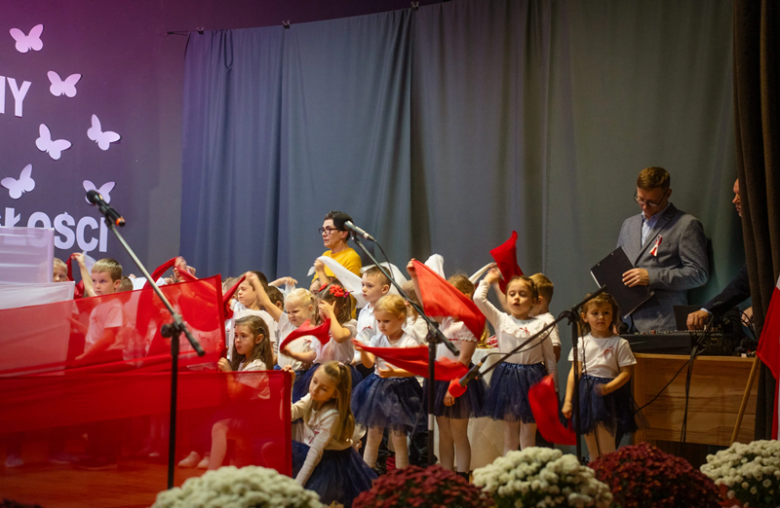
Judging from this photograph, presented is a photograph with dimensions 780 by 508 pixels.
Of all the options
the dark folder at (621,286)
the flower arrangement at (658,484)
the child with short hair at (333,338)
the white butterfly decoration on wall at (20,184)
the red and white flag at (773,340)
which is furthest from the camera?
the white butterfly decoration on wall at (20,184)

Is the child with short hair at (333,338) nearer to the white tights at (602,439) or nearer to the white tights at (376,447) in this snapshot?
the white tights at (376,447)

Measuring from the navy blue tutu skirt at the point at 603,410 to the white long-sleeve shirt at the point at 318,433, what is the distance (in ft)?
4.11

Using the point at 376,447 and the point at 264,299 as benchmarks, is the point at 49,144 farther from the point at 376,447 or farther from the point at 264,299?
the point at 376,447

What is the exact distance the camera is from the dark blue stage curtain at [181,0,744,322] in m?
4.67

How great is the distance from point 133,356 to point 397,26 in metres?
3.97

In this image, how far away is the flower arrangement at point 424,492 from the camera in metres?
1.69

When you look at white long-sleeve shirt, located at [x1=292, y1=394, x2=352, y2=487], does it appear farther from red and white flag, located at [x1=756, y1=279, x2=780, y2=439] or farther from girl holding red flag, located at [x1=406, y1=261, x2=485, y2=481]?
red and white flag, located at [x1=756, y1=279, x2=780, y2=439]

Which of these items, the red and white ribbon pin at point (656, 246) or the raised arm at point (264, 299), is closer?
the red and white ribbon pin at point (656, 246)

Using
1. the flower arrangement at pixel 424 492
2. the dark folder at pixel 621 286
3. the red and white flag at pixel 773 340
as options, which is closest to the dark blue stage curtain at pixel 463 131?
the dark folder at pixel 621 286

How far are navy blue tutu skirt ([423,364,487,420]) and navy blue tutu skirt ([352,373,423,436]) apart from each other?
0.10 meters

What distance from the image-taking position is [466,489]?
1.73 meters

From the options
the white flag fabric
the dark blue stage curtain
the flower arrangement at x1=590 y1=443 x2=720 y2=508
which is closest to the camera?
the flower arrangement at x1=590 y1=443 x2=720 y2=508

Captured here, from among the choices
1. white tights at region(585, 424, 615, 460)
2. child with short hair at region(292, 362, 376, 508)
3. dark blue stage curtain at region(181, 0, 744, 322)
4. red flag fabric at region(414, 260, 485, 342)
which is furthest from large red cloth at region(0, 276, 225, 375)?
dark blue stage curtain at region(181, 0, 744, 322)

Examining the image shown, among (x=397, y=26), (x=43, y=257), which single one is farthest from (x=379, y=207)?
(x=43, y=257)
